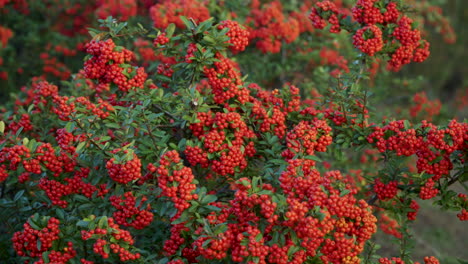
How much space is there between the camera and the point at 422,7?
7.11m

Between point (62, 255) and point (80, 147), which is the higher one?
point (80, 147)

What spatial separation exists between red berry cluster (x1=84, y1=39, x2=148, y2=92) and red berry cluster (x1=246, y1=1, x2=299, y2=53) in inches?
78.7

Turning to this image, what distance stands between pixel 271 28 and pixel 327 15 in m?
1.24

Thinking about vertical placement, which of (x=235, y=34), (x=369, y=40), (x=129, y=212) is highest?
(x=369, y=40)

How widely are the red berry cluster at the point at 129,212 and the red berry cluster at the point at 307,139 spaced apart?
96 cm

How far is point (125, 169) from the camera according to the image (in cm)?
293

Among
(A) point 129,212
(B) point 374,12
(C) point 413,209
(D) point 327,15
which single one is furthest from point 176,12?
(C) point 413,209

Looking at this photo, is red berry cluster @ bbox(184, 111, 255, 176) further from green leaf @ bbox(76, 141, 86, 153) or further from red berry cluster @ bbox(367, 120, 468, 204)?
red berry cluster @ bbox(367, 120, 468, 204)

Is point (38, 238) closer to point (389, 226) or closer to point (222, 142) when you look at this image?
point (222, 142)

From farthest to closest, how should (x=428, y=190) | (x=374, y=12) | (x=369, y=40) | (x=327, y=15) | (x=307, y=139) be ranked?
(x=327, y=15), (x=374, y=12), (x=369, y=40), (x=428, y=190), (x=307, y=139)

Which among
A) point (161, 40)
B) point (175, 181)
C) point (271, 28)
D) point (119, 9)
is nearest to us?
point (175, 181)

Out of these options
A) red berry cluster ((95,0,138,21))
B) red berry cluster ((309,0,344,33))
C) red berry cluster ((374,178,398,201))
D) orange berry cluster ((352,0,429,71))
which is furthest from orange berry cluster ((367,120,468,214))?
red berry cluster ((95,0,138,21))

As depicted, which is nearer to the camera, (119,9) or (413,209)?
(413,209)

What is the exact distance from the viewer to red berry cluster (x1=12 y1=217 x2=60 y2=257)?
314 cm
